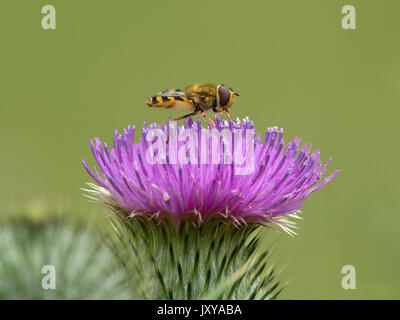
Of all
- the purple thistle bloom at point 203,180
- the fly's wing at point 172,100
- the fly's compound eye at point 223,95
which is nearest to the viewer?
the purple thistle bloom at point 203,180

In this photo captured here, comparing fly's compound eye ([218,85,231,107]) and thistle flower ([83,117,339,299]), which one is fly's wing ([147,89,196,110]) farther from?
thistle flower ([83,117,339,299])

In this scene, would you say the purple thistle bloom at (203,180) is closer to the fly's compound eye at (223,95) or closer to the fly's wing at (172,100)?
the fly's wing at (172,100)

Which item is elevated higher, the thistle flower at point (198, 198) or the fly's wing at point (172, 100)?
the fly's wing at point (172, 100)

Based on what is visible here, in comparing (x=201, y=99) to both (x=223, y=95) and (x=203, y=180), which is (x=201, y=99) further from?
(x=203, y=180)

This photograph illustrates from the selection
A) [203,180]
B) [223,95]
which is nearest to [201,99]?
[223,95]

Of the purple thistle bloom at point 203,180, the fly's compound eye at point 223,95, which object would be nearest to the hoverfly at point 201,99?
the fly's compound eye at point 223,95

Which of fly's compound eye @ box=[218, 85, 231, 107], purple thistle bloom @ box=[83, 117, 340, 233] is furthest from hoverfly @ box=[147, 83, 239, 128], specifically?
purple thistle bloom @ box=[83, 117, 340, 233]
